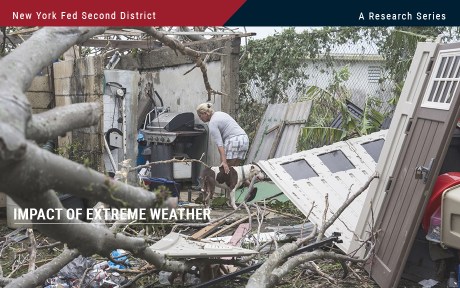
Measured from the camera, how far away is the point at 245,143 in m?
9.20

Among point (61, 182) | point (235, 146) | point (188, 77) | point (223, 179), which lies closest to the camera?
point (61, 182)

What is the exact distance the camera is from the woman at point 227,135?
9062 millimetres

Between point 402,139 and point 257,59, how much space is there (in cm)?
662

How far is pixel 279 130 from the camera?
35.1 feet

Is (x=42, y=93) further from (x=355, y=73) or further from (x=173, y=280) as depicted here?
(x=173, y=280)

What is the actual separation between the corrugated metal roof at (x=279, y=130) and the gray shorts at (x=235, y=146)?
1278mm

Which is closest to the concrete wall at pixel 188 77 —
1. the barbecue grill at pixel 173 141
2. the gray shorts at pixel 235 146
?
the barbecue grill at pixel 173 141

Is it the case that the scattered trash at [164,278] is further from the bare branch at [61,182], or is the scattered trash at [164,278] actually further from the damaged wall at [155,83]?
the bare branch at [61,182]

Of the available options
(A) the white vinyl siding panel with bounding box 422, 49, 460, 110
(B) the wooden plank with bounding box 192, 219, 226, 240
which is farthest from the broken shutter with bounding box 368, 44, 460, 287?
(B) the wooden plank with bounding box 192, 219, 226, 240

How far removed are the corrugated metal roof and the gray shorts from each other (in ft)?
4.19

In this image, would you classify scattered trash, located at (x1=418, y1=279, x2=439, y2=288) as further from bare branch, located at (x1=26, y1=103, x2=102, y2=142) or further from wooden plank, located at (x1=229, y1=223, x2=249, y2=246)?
bare branch, located at (x1=26, y1=103, x2=102, y2=142)

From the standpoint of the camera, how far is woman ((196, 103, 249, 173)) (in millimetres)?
9062

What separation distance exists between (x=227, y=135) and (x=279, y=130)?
71.5 inches

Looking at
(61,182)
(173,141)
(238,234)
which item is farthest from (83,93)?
(61,182)
